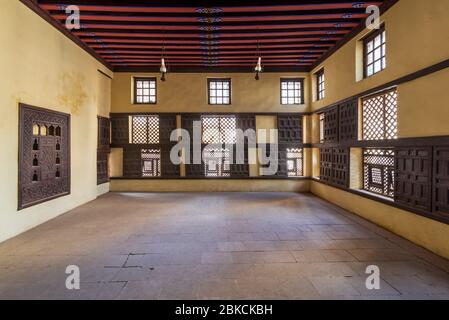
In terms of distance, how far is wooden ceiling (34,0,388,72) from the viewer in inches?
196

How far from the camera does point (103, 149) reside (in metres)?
8.22

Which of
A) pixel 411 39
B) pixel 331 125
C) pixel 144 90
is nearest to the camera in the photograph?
pixel 411 39

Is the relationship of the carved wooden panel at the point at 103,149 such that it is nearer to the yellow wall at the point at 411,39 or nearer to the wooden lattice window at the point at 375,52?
the yellow wall at the point at 411,39

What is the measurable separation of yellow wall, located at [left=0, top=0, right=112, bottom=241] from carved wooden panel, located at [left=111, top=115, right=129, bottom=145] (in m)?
1.30

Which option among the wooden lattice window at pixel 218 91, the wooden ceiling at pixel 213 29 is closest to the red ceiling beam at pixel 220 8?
the wooden ceiling at pixel 213 29

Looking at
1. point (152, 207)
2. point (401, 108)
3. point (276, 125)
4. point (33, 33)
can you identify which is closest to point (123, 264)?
point (152, 207)

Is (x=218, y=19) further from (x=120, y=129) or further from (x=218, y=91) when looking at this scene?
(x=120, y=129)

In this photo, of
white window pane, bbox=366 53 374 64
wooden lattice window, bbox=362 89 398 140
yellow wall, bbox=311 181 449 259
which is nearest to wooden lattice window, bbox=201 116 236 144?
yellow wall, bbox=311 181 449 259

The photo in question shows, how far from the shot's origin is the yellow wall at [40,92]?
4261mm

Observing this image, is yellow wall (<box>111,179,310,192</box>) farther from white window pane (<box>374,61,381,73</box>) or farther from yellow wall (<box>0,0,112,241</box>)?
white window pane (<box>374,61,381,73</box>)

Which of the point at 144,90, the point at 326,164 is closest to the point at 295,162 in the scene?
the point at 326,164

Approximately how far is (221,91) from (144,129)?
2932 mm

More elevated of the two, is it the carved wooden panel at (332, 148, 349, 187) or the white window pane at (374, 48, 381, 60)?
the white window pane at (374, 48, 381, 60)
